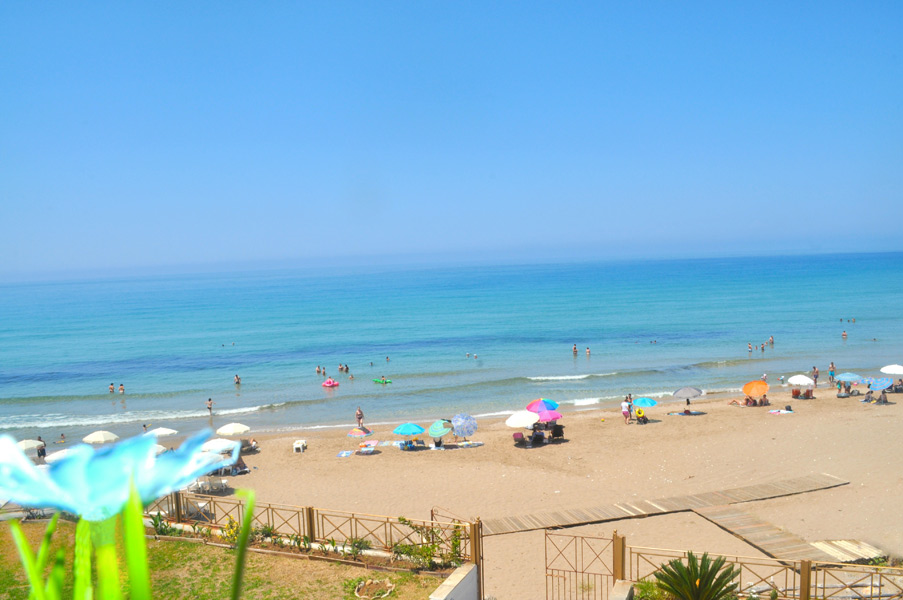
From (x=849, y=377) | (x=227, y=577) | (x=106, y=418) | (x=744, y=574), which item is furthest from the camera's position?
(x=106, y=418)

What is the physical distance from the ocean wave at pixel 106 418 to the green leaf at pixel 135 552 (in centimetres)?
3555

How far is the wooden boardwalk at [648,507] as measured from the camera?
15.9m

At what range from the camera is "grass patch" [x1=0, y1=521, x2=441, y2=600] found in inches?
424

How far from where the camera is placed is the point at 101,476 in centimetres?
158

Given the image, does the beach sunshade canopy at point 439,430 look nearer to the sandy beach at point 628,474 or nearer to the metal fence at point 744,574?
the sandy beach at point 628,474

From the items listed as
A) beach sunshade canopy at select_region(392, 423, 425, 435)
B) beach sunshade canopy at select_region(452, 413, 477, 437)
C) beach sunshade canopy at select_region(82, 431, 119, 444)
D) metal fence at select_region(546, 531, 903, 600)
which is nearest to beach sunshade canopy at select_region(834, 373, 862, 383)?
beach sunshade canopy at select_region(452, 413, 477, 437)

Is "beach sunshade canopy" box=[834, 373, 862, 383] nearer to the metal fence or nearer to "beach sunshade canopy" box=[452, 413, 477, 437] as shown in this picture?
"beach sunshade canopy" box=[452, 413, 477, 437]

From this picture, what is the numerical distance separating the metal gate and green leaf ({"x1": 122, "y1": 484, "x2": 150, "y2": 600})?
11.4 m

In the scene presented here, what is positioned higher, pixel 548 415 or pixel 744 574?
pixel 548 415

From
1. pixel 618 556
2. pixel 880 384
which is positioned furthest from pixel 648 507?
pixel 880 384

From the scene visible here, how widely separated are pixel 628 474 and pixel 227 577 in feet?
43.4

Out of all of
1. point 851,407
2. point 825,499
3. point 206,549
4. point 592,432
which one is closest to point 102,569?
point 206,549

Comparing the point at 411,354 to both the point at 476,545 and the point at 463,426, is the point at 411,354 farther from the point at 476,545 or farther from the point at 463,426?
the point at 476,545

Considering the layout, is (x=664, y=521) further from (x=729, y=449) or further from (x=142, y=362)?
(x=142, y=362)
